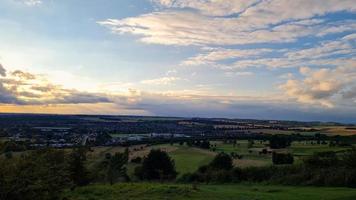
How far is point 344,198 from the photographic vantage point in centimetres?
2961

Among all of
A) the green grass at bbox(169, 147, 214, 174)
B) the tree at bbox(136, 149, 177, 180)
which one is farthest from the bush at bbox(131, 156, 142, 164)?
the tree at bbox(136, 149, 177, 180)

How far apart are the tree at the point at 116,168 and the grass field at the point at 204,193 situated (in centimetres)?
1734

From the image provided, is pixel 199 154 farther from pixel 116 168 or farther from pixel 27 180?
pixel 27 180

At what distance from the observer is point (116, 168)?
7300 centimetres

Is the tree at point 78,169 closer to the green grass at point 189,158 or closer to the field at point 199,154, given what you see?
the green grass at point 189,158

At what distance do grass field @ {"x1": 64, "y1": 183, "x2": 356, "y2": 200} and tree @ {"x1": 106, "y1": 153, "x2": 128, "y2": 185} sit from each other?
56.9 ft

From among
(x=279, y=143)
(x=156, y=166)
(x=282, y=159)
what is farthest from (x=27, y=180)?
(x=279, y=143)

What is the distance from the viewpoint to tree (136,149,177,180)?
73.5 m

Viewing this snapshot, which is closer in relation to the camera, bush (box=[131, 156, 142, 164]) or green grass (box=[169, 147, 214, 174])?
green grass (box=[169, 147, 214, 174])

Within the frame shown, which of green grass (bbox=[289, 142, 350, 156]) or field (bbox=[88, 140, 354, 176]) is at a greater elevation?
green grass (bbox=[289, 142, 350, 156])

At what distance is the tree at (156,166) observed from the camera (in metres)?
73.5

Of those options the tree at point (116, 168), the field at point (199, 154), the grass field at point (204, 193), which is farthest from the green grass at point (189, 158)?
the grass field at point (204, 193)

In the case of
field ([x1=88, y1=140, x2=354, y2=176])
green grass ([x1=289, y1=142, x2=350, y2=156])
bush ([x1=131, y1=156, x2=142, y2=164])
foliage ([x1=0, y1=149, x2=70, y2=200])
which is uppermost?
foliage ([x1=0, y1=149, x2=70, y2=200])

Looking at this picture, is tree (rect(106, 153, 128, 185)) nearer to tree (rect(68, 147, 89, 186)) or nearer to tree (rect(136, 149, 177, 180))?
tree (rect(136, 149, 177, 180))
